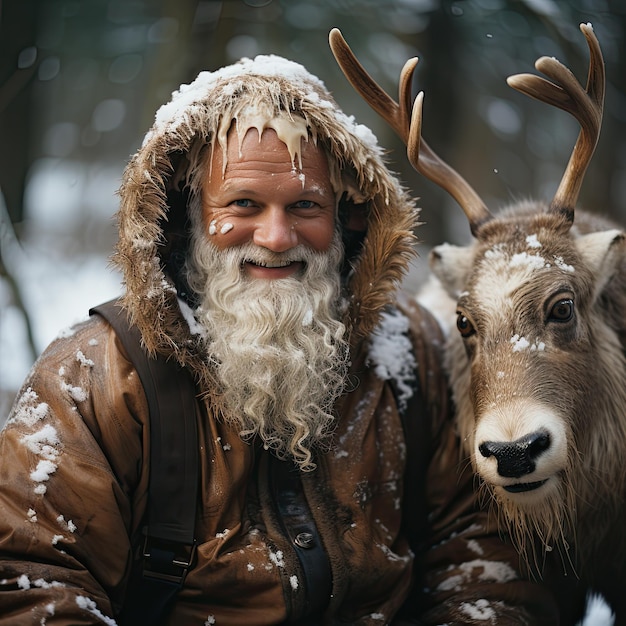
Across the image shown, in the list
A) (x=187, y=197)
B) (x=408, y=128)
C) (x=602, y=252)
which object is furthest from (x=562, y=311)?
(x=187, y=197)

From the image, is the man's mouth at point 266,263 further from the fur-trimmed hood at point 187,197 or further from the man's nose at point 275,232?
the fur-trimmed hood at point 187,197

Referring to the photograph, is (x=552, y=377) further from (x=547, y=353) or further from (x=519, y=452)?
(x=519, y=452)

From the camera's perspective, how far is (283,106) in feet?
9.31

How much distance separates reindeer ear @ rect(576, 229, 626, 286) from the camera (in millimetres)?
2951

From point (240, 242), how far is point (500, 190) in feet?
16.5

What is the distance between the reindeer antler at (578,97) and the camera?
286 cm

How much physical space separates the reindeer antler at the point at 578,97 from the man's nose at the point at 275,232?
102 centimetres

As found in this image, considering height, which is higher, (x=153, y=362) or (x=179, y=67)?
(x=179, y=67)

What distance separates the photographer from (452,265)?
3289 millimetres

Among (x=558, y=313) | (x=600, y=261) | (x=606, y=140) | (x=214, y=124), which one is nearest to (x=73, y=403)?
(x=214, y=124)

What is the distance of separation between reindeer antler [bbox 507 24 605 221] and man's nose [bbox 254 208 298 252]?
1.02 m

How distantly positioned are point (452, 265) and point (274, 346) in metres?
0.94

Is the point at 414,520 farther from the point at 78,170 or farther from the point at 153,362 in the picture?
the point at 78,170

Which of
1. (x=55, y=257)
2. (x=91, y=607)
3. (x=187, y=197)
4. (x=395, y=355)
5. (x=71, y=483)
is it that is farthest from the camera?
(x=55, y=257)
